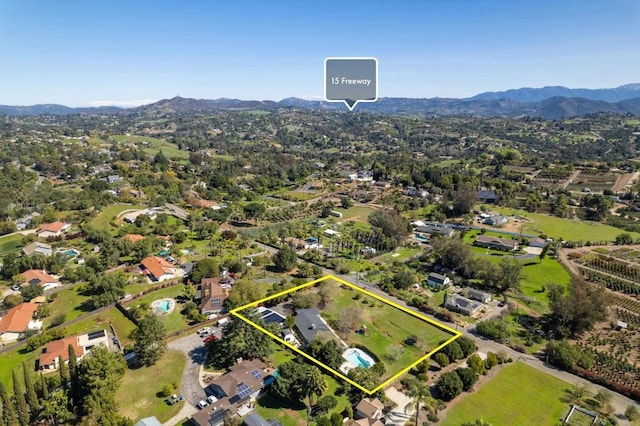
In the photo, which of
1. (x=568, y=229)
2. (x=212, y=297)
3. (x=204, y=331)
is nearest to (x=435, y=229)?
(x=568, y=229)

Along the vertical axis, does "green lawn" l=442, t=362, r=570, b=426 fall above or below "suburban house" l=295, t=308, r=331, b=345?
below

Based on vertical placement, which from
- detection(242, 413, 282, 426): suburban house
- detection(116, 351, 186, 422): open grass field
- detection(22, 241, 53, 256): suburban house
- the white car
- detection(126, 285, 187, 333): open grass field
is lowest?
detection(116, 351, 186, 422): open grass field

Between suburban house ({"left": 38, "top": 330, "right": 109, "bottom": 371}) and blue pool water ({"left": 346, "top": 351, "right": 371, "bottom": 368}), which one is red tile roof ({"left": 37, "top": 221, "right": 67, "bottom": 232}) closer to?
suburban house ({"left": 38, "top": 330, "right": 109, "bottom": 371})

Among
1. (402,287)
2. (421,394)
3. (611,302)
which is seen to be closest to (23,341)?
(421,394)

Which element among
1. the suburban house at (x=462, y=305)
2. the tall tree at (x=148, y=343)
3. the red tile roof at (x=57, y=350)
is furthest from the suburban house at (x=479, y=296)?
the red tile roof at (x=57, y=350)

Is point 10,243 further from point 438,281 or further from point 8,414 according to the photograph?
point 438,281

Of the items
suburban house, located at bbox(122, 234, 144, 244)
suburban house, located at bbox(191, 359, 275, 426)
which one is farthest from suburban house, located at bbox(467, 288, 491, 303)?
suburban house, located at bbox(122, 234, 144, 244)

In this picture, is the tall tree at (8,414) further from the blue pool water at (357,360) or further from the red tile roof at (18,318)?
the blue pool water at (357,360)
